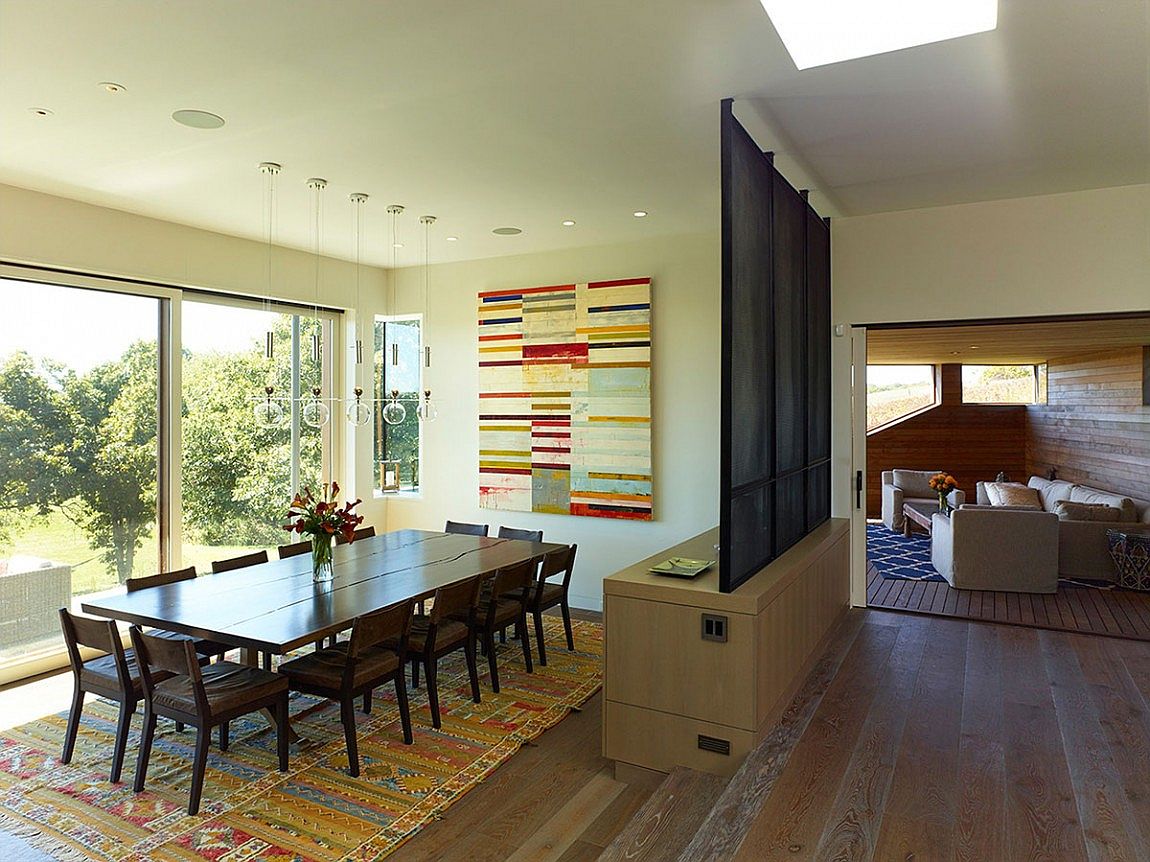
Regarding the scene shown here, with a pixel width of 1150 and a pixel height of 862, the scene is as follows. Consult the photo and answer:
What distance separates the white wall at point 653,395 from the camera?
19.6ft

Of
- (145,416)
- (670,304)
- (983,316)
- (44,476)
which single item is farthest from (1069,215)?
(44,476)

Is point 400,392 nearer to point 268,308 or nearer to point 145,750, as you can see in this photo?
point 268,308

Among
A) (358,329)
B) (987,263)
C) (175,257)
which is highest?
(175,257)

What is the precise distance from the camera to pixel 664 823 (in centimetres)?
275

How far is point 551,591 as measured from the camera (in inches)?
204

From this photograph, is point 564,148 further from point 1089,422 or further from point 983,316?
point 1089,422

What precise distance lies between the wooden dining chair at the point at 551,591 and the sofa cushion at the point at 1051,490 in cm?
544

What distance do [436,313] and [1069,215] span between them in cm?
520

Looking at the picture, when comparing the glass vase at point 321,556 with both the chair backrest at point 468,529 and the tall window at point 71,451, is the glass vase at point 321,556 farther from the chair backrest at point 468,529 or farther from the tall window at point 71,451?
the tall window at point 71,451

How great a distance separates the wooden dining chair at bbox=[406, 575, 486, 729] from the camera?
391 cm

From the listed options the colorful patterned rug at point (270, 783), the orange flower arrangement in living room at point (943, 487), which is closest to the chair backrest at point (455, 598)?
the colorful patterned rug at point (270, 783)

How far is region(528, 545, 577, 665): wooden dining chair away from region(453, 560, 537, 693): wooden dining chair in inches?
2.8

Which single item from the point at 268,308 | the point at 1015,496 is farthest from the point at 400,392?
the point at 1015,496

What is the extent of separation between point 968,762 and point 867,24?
291cm
